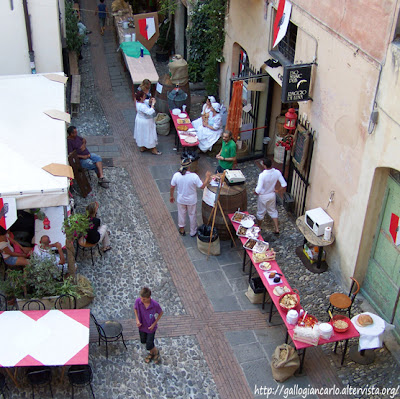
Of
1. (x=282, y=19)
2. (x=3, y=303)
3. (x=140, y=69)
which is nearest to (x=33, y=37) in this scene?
(x=140, y=69)

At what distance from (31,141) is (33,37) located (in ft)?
16.2

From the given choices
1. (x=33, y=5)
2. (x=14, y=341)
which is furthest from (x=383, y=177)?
(x=33, y=5)

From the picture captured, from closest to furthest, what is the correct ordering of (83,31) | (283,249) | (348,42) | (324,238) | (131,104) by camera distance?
(348,42) < (324,238) < (283,249) < (131,104) < (83,31)

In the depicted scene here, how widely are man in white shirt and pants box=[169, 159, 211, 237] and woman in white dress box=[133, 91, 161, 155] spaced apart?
9.01ft

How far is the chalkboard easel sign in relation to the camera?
11.2 metres

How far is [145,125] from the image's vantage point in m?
14.4

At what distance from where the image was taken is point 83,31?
21031 millimetres

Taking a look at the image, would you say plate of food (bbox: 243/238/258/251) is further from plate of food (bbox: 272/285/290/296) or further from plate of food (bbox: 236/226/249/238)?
plate of food (bbox: 272/285/290/296)

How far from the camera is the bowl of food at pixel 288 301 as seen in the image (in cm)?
901

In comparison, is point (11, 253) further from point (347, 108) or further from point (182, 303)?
point (347, 108)

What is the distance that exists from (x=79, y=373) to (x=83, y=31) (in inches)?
612

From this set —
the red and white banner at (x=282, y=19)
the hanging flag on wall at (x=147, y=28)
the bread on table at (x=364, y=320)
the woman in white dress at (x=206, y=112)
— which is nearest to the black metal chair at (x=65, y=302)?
the bread on table at (x=364, y=320)

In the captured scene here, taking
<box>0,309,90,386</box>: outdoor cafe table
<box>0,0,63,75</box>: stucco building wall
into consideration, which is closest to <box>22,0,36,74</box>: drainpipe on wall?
<box>0,0,63,75</box>: stucco building wall

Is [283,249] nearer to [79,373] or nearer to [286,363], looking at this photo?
[286,363]
